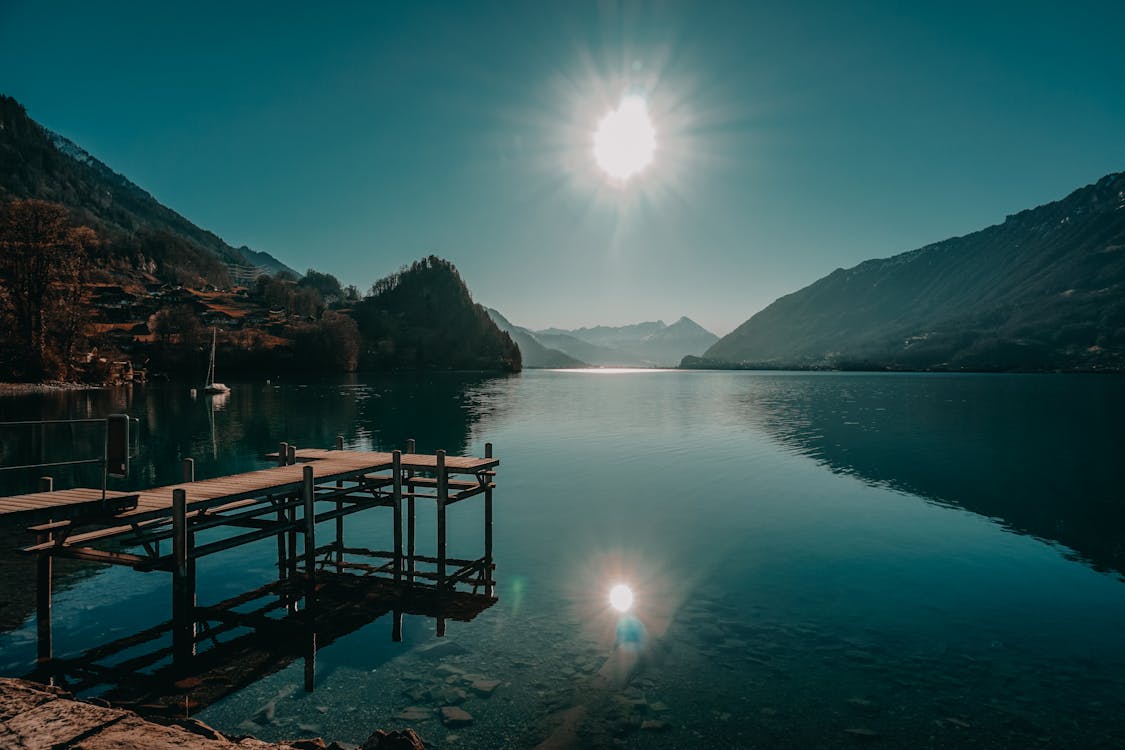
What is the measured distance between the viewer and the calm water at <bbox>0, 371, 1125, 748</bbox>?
1338 cm

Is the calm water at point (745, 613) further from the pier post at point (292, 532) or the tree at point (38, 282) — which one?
the tree at point (38, 282)

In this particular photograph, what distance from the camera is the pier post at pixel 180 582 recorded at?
584 inches

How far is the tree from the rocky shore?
413 feet

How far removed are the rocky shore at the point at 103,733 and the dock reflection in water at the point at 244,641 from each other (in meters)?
1.73

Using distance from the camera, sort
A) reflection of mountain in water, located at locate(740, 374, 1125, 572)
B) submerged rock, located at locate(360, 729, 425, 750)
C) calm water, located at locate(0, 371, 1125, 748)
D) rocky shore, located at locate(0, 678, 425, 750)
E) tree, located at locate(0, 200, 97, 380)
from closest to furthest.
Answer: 1. rocky shore, located at locate(0, 678, 425, 750)
2. submerged rock, located at locate(360, 729, 425, 750)
3. calm water, located at locate(0, 371, 1125, 748)
4. reflection of mountain in water, located at locate(740, 374, 1125, 572)
5. tree, located at locate(0, 200, 97, 380)

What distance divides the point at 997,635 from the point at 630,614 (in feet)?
38.2

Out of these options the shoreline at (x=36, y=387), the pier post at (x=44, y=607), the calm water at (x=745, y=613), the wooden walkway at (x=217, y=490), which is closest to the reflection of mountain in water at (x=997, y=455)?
the calm water at (x=745, y=613)

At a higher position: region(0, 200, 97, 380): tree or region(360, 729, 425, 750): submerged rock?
region(0, 200, 97, 380): tree

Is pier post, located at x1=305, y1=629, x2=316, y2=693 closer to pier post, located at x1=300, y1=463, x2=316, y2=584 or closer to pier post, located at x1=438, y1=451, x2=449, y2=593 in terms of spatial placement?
pier post, located at x1=300, y1=463, x2=316, y2=584

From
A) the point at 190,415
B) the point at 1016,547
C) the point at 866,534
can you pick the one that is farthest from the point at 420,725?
the point at 190,415

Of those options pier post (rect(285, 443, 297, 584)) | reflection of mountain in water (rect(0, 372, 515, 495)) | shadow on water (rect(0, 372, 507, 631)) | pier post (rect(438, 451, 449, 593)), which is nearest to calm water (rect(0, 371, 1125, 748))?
shadow on water (rect(0, 372, 507, 631))

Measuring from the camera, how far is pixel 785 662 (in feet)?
53.1

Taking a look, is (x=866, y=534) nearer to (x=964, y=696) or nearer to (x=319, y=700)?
(x=964, y=696)

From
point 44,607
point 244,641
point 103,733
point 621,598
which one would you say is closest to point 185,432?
point 44,607
